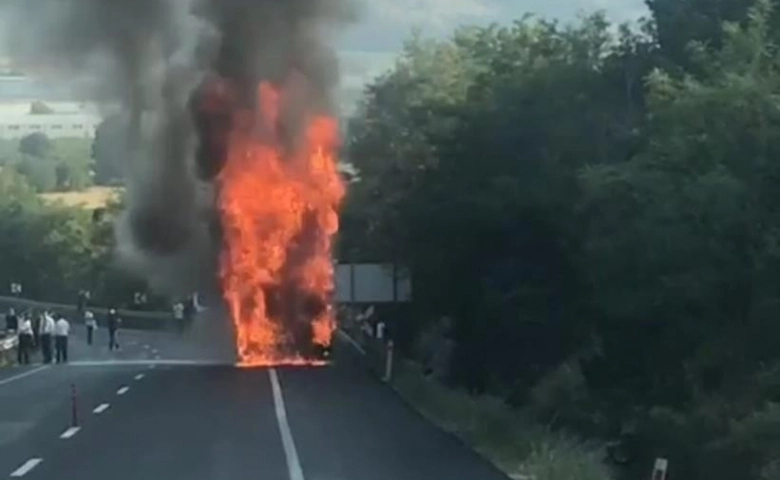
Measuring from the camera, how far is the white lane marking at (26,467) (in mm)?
20750

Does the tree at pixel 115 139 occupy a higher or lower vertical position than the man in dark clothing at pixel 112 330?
higher

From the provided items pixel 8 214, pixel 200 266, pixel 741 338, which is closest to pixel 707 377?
pixel 741 338

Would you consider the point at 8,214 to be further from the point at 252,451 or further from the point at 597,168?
the point at 252,451

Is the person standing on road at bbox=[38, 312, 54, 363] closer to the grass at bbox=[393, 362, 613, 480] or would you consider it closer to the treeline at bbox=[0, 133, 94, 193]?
the grass at bbox=[393, 362, 613, 480]

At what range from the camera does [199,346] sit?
59438 millimetres

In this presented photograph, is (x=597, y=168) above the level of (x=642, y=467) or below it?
above

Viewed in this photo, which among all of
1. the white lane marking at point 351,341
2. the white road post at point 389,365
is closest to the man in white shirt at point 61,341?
the white lane marking at point 351,341

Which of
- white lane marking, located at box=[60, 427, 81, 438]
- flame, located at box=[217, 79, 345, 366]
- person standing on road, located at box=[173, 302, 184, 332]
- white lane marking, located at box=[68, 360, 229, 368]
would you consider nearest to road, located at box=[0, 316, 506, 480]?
white lane marking, located at box=[60, 427, 81, 438]

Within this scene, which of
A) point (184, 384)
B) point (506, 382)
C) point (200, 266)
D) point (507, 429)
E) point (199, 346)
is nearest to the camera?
point (507, 429)

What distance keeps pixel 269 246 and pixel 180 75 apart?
5.05m

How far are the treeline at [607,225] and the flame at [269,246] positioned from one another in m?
2.02

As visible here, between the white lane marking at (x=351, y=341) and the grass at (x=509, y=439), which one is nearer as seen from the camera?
the grass at (x=509, y=439)

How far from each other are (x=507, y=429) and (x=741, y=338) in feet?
19.3

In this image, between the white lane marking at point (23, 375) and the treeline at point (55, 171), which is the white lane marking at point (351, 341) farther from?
the treeline at point (55, 171)
